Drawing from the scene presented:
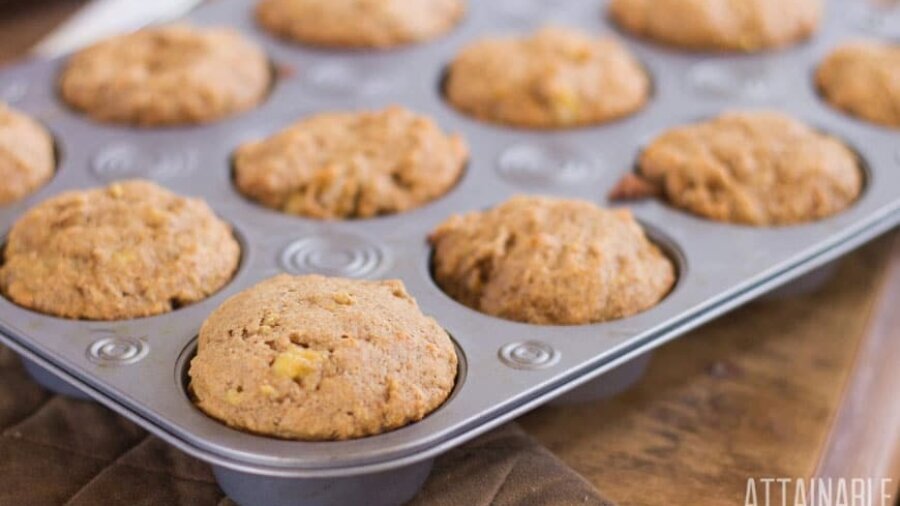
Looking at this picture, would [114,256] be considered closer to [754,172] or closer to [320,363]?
[320,363]

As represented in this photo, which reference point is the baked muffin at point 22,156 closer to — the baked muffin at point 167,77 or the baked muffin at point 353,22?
the baked muffin at point 167,77

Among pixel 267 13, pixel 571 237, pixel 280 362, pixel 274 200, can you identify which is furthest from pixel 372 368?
pixel 267 13

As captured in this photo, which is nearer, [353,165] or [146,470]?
[146,470]

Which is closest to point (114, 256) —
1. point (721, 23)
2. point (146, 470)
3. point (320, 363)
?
point (146, 470)

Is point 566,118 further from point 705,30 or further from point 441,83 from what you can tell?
point 705,30

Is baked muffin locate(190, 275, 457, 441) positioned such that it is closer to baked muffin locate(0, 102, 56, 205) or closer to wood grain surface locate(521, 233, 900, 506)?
wood grain surface locate(521, 233, 900, 506)

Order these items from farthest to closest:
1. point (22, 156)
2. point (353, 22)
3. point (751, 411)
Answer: point (353, 22), point (22, 156), point (751, 411)

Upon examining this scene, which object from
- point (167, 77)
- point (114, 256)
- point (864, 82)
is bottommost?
point (114, 256)

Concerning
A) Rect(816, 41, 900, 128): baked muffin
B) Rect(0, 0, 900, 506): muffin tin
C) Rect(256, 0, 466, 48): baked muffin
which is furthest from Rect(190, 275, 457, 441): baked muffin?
Rect(816, 41, 900, 128): baked muffin
